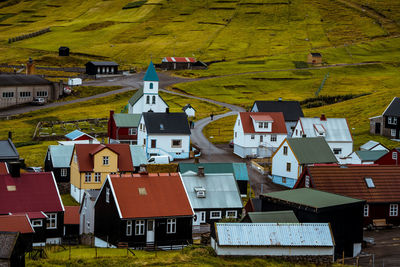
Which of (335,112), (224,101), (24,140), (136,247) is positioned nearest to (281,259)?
(136,247)

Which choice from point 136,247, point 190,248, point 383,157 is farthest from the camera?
point 383,157

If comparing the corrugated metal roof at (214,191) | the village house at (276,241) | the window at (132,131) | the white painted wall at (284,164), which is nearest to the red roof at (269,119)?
the white painted wall at (284,164)

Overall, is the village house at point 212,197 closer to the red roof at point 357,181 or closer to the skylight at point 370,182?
the red roof at point 357,181

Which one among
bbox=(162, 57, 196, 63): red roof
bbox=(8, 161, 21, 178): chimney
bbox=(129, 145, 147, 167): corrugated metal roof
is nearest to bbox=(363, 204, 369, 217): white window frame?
bbox=(129, 145, 147, 167): corrugated metal roof

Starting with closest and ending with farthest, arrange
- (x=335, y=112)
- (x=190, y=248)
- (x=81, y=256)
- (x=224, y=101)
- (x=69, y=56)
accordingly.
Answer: (x=81, y=256)
(x=190, y=248)
(x=335, y=112)
(x=224, y=101)
(x=69, y=56)

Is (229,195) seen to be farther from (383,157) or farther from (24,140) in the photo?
(24,140)

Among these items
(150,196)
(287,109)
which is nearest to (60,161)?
(150,196)
